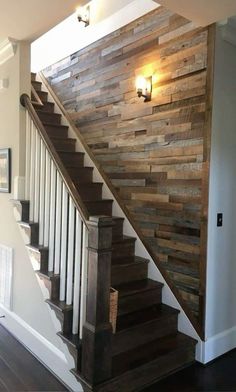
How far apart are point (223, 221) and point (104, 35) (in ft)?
8.16

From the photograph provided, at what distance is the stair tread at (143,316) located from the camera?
8.40 feet

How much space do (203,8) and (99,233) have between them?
5.51 feet

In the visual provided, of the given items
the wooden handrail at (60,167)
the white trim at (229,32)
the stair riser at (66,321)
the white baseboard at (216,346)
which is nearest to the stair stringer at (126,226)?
the white baseboard at (216,346)

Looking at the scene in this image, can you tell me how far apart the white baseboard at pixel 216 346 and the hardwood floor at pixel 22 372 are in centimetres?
109

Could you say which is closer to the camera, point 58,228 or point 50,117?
point 58,228

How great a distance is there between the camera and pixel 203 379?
7.89ft

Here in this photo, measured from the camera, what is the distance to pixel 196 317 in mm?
2686

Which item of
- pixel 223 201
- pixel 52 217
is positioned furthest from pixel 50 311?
pixel 223 201

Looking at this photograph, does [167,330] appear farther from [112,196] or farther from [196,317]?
[112,196]

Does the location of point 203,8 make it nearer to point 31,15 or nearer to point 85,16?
point 31,15

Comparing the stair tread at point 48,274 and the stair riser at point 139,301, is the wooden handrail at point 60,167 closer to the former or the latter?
the stair tread at point 48,274

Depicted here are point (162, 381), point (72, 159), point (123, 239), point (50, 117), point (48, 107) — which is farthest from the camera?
point (48, 107)

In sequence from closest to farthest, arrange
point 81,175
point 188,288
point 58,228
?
1. point 58,228
2. point 188,288
3. point 81,175

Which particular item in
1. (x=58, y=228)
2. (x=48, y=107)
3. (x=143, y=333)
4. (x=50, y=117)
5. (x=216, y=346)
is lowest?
(x=216, y=346)
